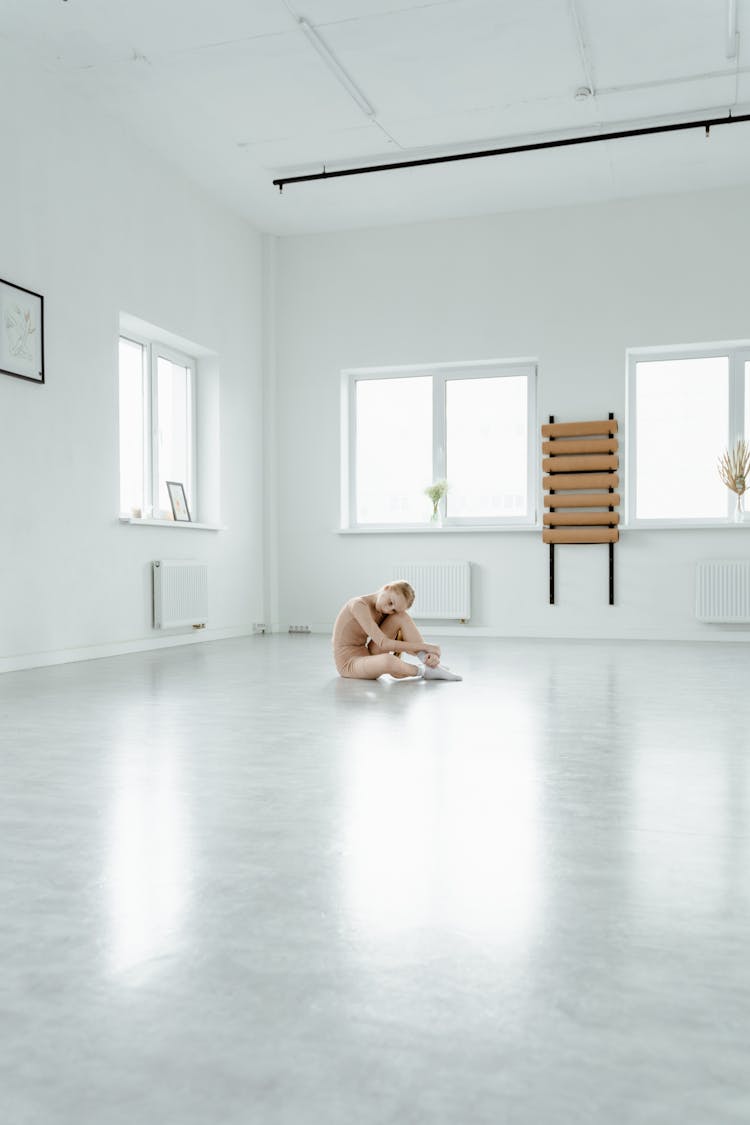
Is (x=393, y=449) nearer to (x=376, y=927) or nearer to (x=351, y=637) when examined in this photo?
(x=351, y=637)

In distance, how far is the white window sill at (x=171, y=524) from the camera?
20.9 feet

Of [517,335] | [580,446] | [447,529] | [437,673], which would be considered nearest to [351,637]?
[437,673]

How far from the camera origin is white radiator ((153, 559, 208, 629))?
6715mm

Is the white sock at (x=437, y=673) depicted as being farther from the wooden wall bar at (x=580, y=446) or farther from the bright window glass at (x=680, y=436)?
the bright window glass at (x=680, y=436)

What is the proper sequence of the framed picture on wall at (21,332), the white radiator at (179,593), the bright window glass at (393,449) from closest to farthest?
1. the framed picture on wall at (21,332)
2. the white radiator at (179,593)
3. the bright window glass at (393,449)

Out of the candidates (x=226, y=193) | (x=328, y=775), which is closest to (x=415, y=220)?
(x=226, y=193)

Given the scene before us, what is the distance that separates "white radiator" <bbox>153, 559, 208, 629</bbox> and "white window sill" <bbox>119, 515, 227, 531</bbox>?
0.83 feet

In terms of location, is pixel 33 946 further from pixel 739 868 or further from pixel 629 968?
pixel 739 868

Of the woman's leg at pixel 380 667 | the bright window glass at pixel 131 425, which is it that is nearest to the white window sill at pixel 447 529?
the bright window glass at pixel 131 425

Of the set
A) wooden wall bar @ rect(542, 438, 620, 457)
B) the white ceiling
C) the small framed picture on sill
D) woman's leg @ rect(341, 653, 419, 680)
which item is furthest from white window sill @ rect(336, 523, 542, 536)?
woman's leg @ rect(341, 653, 419, 680)

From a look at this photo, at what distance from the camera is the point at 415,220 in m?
8.07

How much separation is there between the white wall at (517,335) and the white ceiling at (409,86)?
1.32 ft

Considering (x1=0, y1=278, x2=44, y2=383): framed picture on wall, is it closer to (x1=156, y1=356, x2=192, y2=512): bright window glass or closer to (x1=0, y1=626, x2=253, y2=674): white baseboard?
(x1=0, y1=626, x2=253, y2=674): white baseboard

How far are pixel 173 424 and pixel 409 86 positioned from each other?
320 cm
